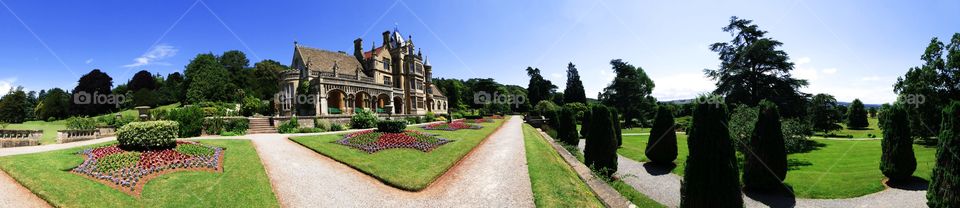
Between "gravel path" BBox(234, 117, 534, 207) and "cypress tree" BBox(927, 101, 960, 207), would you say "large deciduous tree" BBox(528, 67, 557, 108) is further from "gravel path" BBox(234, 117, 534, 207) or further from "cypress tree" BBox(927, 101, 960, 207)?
"cypress tree" BBox(927, 101, 960, 207)

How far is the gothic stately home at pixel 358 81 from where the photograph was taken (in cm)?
3675

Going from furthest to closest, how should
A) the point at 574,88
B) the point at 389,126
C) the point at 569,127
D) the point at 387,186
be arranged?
the point at 574,88
the point at 569,127
the point at 389,126
the point at 387,186

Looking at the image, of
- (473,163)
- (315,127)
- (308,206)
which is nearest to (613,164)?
(473,163)

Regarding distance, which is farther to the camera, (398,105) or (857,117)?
(398,105)

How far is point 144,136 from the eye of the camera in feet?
40.7

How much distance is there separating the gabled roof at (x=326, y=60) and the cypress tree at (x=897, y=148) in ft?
133

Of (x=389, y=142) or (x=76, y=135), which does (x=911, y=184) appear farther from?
(x=76, y=135)

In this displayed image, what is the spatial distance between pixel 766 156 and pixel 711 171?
733cm

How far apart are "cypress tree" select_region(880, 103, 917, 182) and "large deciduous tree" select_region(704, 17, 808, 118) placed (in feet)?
62.3

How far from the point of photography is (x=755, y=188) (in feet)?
43.9

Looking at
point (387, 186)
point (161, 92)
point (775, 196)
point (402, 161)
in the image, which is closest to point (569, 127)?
point (775, 196)

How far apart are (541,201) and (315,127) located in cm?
2420

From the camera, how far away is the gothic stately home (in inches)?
1447

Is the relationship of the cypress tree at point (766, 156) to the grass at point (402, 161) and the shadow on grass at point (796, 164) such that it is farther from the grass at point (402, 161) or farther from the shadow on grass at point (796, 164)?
the grass at point (402, 161)
